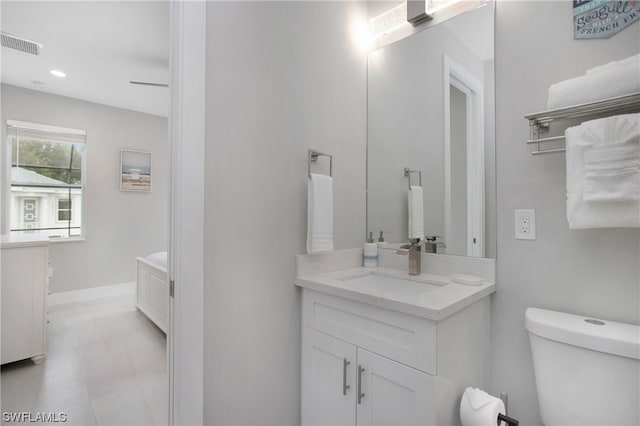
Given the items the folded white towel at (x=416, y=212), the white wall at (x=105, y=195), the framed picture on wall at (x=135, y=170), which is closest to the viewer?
the folded white towel at (x=416, y=212)

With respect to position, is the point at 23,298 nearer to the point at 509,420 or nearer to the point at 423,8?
the point at 509,420

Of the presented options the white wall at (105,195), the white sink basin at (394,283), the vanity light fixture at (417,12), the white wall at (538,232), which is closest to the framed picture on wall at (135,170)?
the white wall at (105,195)

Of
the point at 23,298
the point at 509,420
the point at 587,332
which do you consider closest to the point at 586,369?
the point at 587,332

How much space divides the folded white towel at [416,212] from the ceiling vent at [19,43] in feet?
10.2

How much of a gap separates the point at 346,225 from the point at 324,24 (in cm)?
108

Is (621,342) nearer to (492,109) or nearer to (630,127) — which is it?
(630,127)

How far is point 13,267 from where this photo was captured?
223cm

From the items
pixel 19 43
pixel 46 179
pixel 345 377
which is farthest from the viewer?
pixel 46 179

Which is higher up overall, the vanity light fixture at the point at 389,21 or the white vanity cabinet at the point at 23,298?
the vanity light fixture at the point at 389,21

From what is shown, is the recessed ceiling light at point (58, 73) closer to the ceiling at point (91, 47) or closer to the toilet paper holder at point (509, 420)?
the ceiling at point (91, 47)


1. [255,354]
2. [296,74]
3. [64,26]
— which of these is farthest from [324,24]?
[64,26]

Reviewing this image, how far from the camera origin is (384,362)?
1.10 m

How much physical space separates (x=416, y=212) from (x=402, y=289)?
0.44m

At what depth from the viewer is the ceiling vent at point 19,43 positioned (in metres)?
2.27
